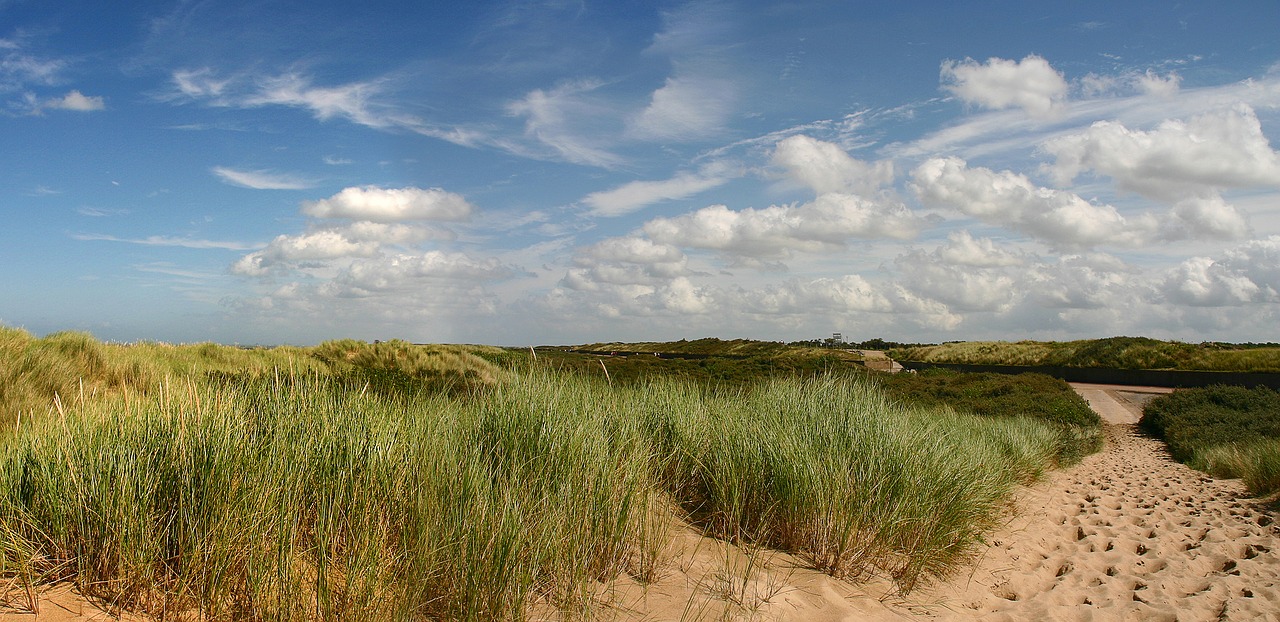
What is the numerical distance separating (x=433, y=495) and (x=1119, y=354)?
43.9 metres

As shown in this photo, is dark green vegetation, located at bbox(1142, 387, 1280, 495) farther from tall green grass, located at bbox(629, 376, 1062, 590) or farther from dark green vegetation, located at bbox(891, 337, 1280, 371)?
dark green vegetation, located at bbox(891, 337, 1280, 371)

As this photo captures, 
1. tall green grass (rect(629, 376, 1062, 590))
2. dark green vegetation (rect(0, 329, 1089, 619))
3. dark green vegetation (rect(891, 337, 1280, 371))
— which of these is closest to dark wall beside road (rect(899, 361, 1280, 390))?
dark green vegetation (rect(891, 337, 1280, 371))

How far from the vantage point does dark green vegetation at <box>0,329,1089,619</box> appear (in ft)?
10.4

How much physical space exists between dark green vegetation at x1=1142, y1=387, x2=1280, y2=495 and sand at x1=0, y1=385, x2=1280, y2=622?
0.79 metres

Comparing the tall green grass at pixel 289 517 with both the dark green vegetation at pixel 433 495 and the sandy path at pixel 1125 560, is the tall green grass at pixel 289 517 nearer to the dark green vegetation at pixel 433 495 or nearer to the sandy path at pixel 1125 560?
the dark green vegetation at pixel 433 495

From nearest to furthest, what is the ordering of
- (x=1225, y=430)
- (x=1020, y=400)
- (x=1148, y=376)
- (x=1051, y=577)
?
(x=1051, y=577)
(x=1225, y=430)
(x=1020, y=400)
(x=1148, y=376)

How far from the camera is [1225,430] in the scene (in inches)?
649

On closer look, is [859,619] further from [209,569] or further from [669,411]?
[209,569]

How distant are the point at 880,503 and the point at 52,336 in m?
11.6

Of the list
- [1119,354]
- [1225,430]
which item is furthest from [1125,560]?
[1119,354]

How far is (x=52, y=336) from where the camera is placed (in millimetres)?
10234

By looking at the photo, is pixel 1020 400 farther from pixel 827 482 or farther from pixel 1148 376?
pixel 827 482

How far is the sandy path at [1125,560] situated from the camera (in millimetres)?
5438

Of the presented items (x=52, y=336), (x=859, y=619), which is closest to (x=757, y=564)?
(x=859, y=619)
